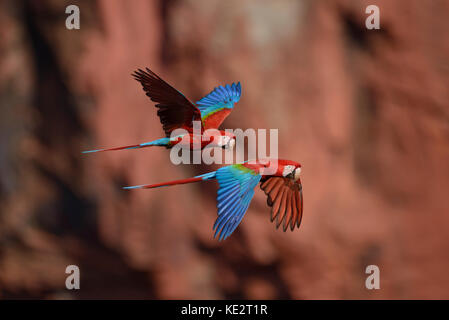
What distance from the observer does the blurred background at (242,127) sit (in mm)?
1095

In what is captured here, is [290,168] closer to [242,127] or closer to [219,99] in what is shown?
[219,99]

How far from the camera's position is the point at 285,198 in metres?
0.52

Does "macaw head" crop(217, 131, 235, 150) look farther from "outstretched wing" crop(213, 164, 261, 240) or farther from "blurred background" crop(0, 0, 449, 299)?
"blurred background" crop(0, 0, 449, 299)

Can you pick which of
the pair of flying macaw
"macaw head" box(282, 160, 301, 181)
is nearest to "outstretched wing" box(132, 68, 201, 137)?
the pair of flying macaw

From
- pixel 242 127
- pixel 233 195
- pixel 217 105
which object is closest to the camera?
pixel 233 195

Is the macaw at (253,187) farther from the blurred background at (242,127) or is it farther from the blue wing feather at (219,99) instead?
the blurred background at (242,127)

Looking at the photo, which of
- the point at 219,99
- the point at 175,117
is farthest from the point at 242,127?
the point at 175,117

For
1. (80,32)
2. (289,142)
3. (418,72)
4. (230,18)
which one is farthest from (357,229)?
(80,32)

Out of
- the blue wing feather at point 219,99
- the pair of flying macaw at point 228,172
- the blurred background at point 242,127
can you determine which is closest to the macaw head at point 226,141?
the pair of flying macaw at point 228,172

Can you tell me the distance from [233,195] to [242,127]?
63cm

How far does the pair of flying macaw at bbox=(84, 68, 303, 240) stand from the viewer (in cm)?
47

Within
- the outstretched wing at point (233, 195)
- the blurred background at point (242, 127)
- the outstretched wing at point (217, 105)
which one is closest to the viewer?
the outstretched wing at point (233, 195)

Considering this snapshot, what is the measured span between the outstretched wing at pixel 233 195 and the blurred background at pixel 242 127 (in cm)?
60

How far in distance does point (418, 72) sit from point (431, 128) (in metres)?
0.13
